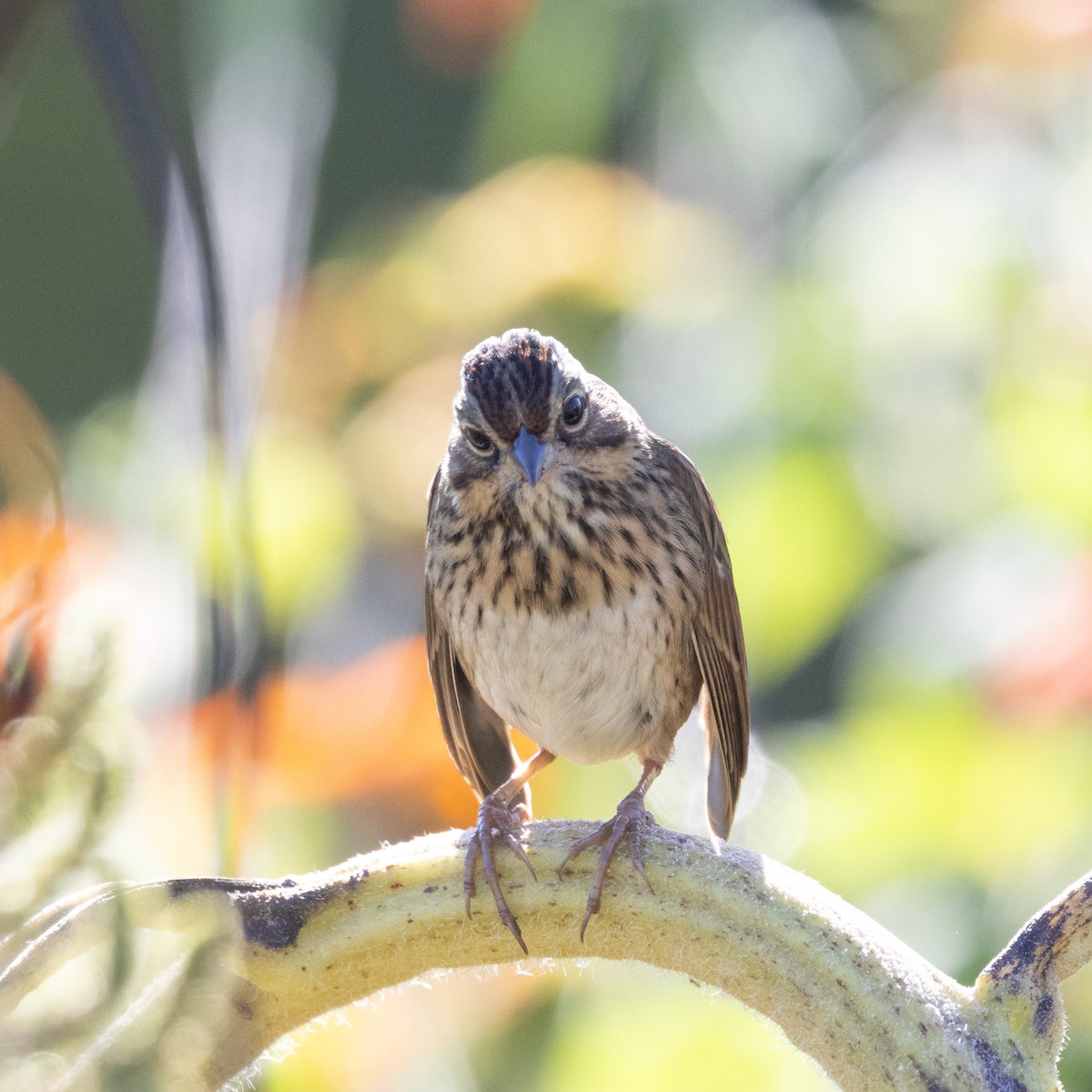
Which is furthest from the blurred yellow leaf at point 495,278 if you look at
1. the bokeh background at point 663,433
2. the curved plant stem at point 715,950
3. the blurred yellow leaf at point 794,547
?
the curved plant stem at point 715,950

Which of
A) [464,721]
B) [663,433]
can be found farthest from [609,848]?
[663,433]

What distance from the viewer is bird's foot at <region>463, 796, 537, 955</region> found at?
1.14 metres

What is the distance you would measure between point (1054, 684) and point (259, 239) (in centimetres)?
121

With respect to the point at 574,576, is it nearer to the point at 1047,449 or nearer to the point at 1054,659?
the point at 1054,659

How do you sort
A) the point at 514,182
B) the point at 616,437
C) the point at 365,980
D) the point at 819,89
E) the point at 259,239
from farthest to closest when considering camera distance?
the point at 819,89 < the point at 514,182 < the point at 616,437 < the point at 259,239 < the point at 365,980

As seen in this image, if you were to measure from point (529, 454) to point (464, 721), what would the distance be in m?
0.60

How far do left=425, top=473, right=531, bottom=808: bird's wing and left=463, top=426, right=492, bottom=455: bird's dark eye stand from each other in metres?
0.24

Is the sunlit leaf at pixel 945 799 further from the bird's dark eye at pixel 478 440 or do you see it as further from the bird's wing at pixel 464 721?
the bird's dark eye at pixel 478 440

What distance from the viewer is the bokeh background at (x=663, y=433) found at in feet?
5.59

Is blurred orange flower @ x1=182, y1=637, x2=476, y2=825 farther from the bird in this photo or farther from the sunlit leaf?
the sunlit leaf

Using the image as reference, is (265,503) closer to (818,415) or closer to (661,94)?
(818,415)

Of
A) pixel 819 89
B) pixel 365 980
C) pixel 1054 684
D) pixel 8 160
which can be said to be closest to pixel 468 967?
pixel 365 980

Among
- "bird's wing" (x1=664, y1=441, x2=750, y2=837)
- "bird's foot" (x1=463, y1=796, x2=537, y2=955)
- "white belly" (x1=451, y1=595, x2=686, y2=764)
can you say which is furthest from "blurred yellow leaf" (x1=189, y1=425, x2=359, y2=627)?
"bird's foot" (x1=463, y1=796, x2=537, y2=955)

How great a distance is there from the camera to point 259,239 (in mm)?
1870
